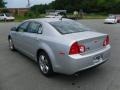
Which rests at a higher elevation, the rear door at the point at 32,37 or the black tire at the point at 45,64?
the rear door at the point at 32,37

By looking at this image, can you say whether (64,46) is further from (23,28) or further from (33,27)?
(23,28)

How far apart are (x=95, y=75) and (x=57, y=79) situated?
103 cm

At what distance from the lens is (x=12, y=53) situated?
832 cm

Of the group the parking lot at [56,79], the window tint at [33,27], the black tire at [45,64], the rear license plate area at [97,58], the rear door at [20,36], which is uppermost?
the window tint at [33,27]

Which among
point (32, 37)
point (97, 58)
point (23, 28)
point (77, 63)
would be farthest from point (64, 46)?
point (23, 28)

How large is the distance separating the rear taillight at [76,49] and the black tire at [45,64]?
0.83 metres

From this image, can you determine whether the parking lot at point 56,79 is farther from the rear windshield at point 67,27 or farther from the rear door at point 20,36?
the rear windshield at point 67,27

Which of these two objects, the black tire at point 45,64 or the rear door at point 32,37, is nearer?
the black tire at point 45,64

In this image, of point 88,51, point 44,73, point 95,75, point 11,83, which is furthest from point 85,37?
point 11,83

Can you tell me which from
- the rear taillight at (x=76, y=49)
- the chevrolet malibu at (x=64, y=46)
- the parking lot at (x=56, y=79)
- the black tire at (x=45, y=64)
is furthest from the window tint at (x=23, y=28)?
the rear taillight at (x=76, y=49)

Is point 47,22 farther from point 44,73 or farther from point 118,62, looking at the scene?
point 118,62

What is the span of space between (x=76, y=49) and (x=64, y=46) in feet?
0.93

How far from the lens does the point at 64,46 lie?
15.6 ft

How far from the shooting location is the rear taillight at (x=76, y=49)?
185 inches
